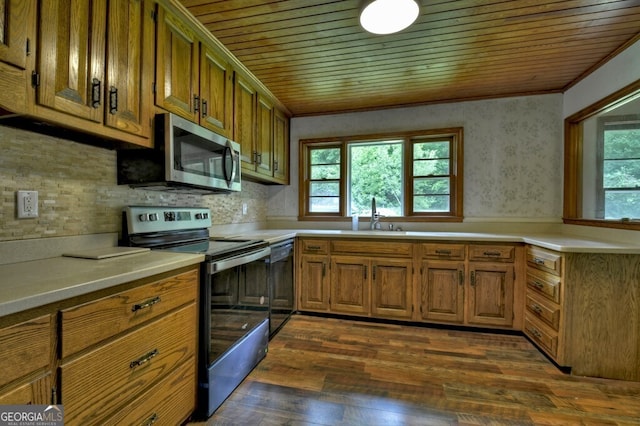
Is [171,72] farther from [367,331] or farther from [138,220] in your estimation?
[367,331]

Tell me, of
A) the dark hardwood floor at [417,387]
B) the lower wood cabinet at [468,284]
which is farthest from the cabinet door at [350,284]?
the lower wood cabinet at [468,284]

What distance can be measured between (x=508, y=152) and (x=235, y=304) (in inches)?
118

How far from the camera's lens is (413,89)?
2832 millimetres

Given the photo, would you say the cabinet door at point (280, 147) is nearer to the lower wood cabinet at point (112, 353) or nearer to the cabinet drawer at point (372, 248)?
the cabinet drawer at point (372, 248)

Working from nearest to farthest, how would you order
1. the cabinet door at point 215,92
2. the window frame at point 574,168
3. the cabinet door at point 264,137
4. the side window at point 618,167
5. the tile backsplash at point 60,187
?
the tile backsplash at point 60,187
the cabinet door at point 215,92
the side window at point 618,167
the window frame at point 574,168
the cabinet door at point 264,137

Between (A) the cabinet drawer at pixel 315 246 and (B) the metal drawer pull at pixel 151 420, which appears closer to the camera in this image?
(B) the metal drawer pull at pixel 151 420

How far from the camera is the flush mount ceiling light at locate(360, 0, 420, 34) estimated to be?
5.35ft

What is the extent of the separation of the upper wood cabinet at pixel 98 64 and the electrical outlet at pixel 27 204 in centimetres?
39

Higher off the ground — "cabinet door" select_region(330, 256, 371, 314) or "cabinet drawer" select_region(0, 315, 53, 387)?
"cabinet drawer" select_region(0, 315, 53, 387)

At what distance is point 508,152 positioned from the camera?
2961 millimetres

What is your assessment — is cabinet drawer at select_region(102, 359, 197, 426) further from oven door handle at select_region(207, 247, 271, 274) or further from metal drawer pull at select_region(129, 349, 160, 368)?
oven door handle at select_region(207, 247, 271, 274)

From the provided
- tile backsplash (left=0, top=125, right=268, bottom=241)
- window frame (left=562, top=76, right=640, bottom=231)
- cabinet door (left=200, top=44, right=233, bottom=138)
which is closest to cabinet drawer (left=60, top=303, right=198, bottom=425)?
tile backsplash (left=0, top=125, right=268, bottom=241)

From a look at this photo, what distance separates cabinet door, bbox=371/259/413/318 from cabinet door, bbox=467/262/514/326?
1.73 feet

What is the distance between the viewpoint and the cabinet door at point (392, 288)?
266 centimetres
